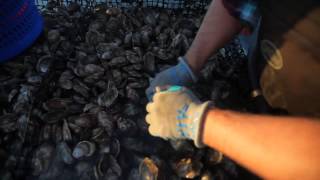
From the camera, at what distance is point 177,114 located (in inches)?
43.6

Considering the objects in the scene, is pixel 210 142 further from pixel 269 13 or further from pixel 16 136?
pixel 16 136

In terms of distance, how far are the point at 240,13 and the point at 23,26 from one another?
34.6 inches

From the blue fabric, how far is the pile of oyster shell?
0.15 ft

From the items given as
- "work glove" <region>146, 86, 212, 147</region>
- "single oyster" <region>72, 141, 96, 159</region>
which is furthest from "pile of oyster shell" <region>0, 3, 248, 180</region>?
"work glove" <region>146, 86, 212, 147</region>

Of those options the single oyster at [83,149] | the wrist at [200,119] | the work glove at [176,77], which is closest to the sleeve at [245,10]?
the work glove at [176,77]

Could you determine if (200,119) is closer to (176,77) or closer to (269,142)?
(269,142)

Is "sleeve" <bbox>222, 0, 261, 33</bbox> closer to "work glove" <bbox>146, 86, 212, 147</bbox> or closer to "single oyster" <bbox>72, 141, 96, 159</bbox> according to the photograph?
"work glove" <bbox>146, 86, 212, 147</bbox>

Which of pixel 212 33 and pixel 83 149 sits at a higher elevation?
pixel 212 33

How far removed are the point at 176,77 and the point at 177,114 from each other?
12.9 inches

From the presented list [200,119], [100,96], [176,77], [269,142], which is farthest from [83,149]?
[269,142]

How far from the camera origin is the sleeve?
1.24 metres

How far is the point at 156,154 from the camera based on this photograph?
54.9 inches

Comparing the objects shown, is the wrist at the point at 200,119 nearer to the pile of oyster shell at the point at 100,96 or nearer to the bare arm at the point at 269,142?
the bare arm at the point at 269,142

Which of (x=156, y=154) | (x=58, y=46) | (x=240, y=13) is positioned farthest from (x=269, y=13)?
(x=58, y=46)
